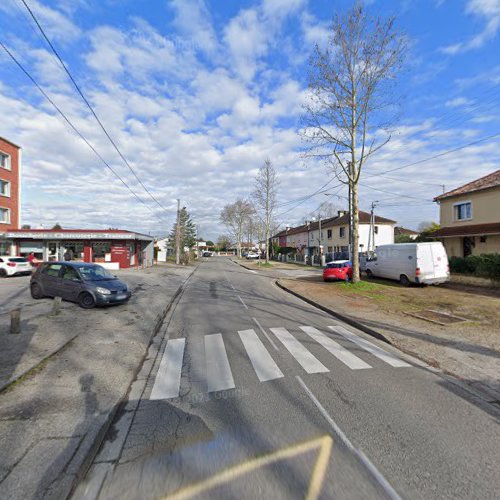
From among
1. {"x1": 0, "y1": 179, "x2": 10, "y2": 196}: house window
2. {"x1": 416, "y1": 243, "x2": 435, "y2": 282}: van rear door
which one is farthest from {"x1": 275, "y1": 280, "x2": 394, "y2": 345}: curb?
{"x1": 0, "y1": 179, "x2": 10, "y2": 196}: house window

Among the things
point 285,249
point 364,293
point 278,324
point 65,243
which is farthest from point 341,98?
point 285,249

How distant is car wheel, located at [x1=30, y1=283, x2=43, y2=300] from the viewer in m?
11.1

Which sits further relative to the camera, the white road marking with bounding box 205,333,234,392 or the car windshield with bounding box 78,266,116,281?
the car windshield with bounding box 78,266,116,281

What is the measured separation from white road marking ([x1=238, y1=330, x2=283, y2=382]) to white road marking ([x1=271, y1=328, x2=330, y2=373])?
495mm

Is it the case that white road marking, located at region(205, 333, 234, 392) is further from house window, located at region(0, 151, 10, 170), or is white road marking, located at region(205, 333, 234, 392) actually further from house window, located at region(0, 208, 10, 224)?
house window, located at region(0, 151, 10, 170)

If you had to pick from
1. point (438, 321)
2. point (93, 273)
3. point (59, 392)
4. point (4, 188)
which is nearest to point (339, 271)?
point (438, 321)

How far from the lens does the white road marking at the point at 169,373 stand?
4.34 metres

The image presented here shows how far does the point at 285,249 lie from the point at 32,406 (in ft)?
185

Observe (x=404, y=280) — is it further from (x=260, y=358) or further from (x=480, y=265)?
(x=260, y=358)

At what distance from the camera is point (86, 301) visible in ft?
32.5

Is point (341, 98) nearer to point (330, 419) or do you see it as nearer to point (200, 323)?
point (200, 323)

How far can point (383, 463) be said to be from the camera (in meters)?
2.79

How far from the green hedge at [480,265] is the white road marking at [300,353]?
13.2m

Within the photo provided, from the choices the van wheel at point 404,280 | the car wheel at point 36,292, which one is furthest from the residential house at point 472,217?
the car wheel at point 36,292
